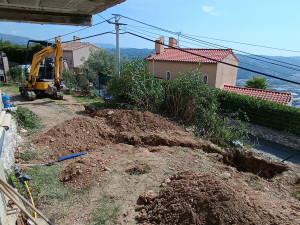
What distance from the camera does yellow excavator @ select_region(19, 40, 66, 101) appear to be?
1172 centimetres

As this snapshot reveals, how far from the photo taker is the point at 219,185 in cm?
411

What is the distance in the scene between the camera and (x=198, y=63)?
20500 millimetres

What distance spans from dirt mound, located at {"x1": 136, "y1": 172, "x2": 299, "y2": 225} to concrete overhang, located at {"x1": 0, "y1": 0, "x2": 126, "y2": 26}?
3.31 m

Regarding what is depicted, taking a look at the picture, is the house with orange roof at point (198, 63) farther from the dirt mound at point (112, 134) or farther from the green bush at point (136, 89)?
the dirt mound at point (112, 134)

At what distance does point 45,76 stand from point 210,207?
12.1 m

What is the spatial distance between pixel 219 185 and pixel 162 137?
395cm

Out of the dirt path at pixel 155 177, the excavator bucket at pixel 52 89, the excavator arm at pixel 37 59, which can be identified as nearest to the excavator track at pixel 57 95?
the excavator bucket at pixel 52 89

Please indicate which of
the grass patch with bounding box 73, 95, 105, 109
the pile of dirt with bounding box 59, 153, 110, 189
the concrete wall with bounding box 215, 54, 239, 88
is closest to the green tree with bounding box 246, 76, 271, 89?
the concrete wall with bounding box 215, 54, 239, 88

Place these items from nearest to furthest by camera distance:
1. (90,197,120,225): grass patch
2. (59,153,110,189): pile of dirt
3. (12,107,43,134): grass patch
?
(90,197,120,225): grass patch, (59,153,110,189): pile of dirt, (12,107,43,134): grass patch

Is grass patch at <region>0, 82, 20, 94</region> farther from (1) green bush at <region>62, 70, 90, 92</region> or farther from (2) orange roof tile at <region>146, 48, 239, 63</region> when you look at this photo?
(2) orange roof tile at <region>146, 48, 239, 63</region>

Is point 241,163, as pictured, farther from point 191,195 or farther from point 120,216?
point 120,216

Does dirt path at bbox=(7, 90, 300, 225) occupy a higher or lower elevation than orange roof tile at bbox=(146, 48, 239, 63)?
lower

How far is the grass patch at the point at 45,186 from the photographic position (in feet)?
15.2

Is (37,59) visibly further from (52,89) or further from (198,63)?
(198,63)
